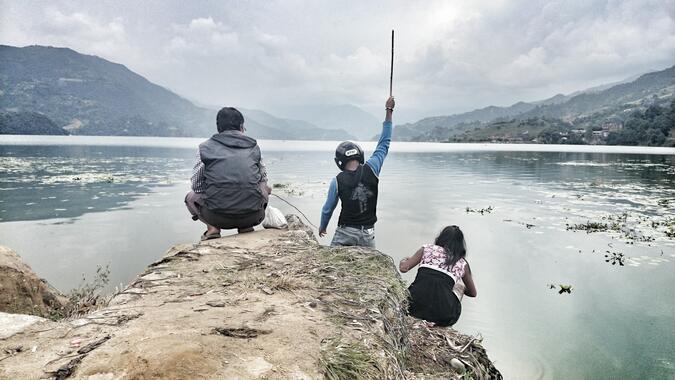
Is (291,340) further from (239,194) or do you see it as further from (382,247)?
(382,247)

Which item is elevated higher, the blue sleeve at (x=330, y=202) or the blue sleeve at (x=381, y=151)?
the blue sleeve at (x=381, y=151)

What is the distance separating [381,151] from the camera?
688 centimetres

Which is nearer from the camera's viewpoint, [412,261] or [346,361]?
[346,361]

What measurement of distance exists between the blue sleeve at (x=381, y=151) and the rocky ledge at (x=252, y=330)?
1.54 meters

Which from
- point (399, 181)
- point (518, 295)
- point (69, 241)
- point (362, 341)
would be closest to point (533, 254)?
point (518, 295)

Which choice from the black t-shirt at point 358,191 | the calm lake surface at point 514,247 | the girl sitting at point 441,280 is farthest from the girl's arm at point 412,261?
the calm lake surface at point 514,247

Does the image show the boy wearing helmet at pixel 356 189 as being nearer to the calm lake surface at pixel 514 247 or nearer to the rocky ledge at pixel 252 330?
the rocky ledge at pixel 252 330

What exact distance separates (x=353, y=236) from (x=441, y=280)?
1899 millimetres

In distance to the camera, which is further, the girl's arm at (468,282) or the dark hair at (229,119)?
the dark hair at (229,119)

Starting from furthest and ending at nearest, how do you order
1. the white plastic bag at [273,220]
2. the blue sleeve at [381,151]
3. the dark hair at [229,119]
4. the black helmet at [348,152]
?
the white plastic bag at [273,220] → the dark hair at [229,119] → the blue sleeve at [381,151] → the black helmet at [348,152]

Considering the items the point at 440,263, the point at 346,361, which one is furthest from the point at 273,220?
the point at 346,361

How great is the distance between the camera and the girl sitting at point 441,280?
5.43 m

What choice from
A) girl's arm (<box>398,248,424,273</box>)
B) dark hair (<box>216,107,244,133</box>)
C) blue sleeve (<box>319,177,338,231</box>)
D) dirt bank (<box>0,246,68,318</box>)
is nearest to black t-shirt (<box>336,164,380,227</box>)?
blue sleeve (<box>319,177,338,231</box>)

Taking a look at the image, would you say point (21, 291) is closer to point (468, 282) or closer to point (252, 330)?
point (252, 330)
